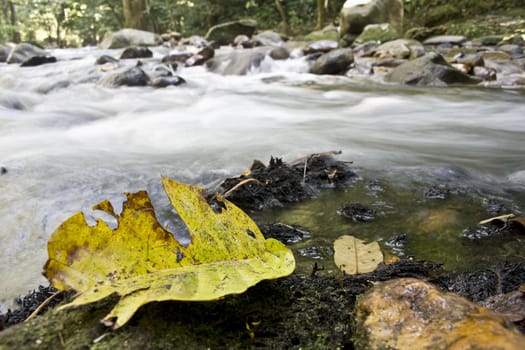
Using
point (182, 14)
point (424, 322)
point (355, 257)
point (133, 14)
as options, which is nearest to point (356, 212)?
point (355, 257)

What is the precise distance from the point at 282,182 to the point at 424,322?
1612 millimetres

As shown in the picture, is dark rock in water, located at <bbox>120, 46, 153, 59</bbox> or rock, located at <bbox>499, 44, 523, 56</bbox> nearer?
rock, located at <bbox>499, 44, 523, 56</bbox>

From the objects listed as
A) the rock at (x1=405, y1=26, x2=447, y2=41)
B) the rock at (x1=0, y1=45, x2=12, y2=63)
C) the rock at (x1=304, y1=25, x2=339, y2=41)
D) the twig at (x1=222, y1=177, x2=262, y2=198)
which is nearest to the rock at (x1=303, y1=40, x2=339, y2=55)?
the rock at (x1=304, y1=25, x2=339, y2=41)

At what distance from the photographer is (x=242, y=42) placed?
16.1 meters

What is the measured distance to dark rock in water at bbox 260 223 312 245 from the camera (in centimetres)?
178

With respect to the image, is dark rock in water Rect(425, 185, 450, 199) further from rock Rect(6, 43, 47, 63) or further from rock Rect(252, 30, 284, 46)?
rock Rect(252, 30, 284, 46)

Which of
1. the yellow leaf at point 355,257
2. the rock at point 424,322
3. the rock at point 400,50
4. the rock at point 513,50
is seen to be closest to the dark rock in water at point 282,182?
the yellow leaf at point 355,257

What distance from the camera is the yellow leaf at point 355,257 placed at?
4.14 feet

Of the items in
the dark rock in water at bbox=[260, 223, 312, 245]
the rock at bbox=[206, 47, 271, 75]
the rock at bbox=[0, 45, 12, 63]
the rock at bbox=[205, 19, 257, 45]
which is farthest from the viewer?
the rock at bbox=[205, 19, 257, 45]

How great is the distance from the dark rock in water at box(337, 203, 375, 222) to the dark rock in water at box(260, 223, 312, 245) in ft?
0.87

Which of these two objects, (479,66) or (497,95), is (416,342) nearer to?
(497,95)

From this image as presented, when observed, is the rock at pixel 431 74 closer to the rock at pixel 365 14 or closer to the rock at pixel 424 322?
the rock at pixel 424 322

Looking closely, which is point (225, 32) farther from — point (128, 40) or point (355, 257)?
point (355, 257)

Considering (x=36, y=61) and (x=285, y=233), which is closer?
(x=285, y=233)
